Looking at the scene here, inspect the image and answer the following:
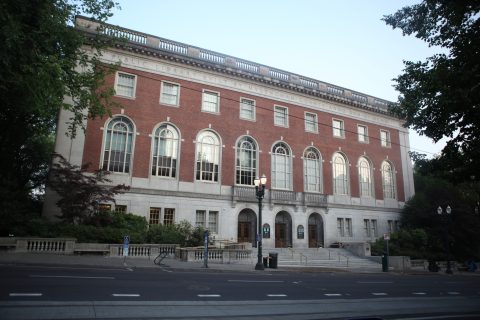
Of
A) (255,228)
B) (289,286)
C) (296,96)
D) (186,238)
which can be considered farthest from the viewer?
(296,96)

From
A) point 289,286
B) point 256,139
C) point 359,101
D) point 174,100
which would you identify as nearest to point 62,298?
point 289,286

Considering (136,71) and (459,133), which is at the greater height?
(136,71)

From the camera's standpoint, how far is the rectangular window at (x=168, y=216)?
94.9 ft

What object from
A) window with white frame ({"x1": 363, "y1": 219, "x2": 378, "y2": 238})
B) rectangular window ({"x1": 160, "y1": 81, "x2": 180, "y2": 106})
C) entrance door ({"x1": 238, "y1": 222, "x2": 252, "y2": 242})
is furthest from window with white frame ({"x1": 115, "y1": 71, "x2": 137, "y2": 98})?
window with white frame ({"x1": 363, "y1": 219, "x2": 378, "y2": 238})

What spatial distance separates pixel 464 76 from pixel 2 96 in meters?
17.6

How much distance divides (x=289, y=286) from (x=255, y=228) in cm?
1884

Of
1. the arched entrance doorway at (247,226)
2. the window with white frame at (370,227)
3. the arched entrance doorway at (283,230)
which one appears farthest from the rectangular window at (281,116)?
the window with white frame at (370,227)

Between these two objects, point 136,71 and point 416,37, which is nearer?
point 416,37

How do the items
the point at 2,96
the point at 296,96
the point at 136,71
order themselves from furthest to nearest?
the point at 296,96 < the point at 136,71 < the point at 2,96

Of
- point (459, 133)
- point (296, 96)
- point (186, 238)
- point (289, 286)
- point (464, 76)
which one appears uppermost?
point (296, 96)

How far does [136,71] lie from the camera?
30266mm

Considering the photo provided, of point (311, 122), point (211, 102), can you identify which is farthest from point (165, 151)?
point (311, 122)

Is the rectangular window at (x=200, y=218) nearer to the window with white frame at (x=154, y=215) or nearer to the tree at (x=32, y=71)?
the window with white frame at (x=154, y=215)

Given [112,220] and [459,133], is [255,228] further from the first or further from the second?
[459,133]
